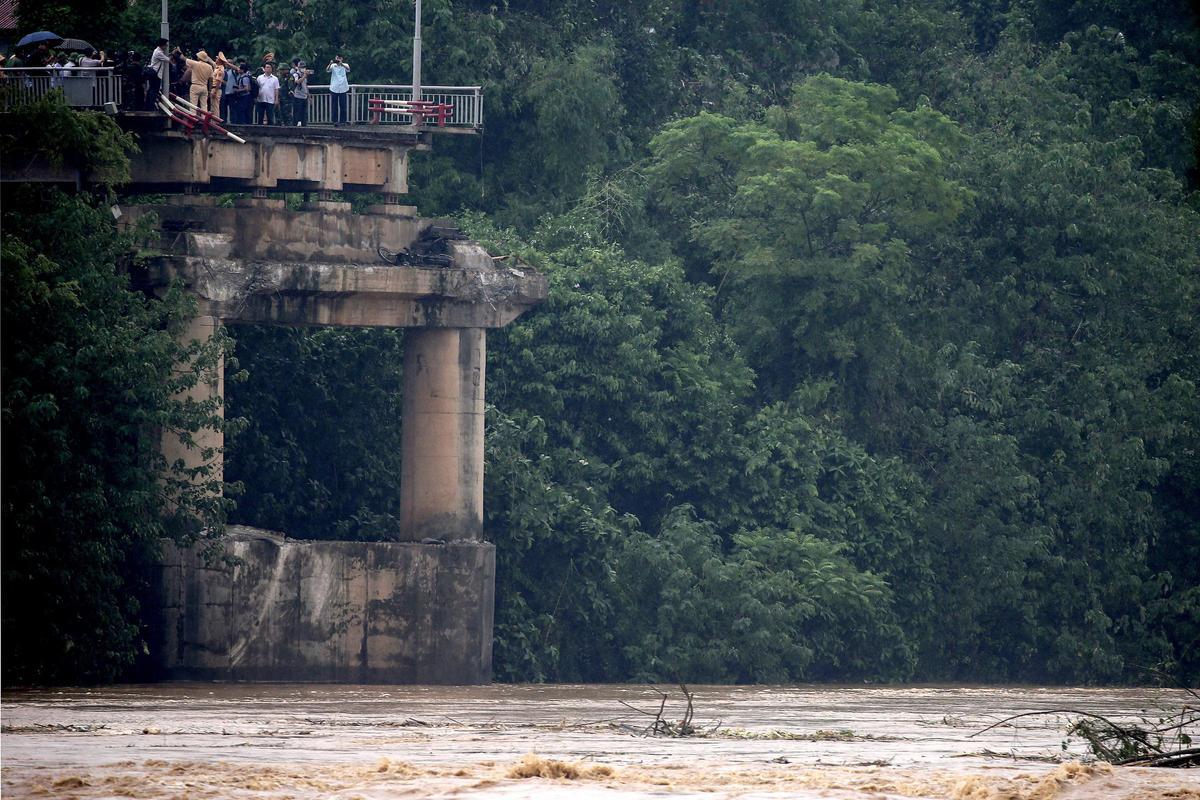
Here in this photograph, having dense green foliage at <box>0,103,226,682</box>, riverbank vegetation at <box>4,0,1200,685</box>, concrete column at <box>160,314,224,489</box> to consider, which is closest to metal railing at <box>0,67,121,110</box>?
dense green foliage at <box>0,103,226,682</box>

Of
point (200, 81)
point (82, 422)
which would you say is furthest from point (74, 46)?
point (82, 422)

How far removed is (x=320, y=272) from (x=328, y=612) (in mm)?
4952

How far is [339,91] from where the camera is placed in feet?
123

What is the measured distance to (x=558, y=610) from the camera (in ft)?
131

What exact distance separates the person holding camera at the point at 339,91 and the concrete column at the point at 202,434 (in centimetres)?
488

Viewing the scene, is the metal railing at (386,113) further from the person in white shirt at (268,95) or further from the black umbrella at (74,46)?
the black umbrella at (74,46)

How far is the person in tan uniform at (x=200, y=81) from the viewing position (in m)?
35.2

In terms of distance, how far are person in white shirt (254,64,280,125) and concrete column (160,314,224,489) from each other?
4061 millimetres

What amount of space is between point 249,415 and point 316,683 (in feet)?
19.1

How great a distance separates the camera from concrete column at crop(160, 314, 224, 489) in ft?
111

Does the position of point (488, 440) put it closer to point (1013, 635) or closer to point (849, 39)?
point (1013, 635)

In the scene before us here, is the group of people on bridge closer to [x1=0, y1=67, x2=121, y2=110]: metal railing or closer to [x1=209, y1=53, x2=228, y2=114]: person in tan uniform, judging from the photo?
[x1=209, y1=53, x2=228, y2=114]: person in tan uniform

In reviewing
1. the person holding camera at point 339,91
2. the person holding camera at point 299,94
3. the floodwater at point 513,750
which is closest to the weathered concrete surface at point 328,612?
the floodwater at point 513,750

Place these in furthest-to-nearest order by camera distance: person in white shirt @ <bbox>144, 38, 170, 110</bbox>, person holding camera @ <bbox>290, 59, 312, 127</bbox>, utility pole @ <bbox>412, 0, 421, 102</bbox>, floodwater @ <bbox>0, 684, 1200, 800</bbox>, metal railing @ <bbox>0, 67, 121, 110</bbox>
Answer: person holding camera @ <bbox>290, 59, 312, 127</bbox>
utility pole @ <bbox>412, 0, 421, 102</bbox>
person in white shirt @ <bbox>144, 38, 170, 110</bbox>
metal railing @ <bbox>0, 67, 121, 110</bbox>
floodwater @ <bbox>0, 684, 1200, 800</bbox>
